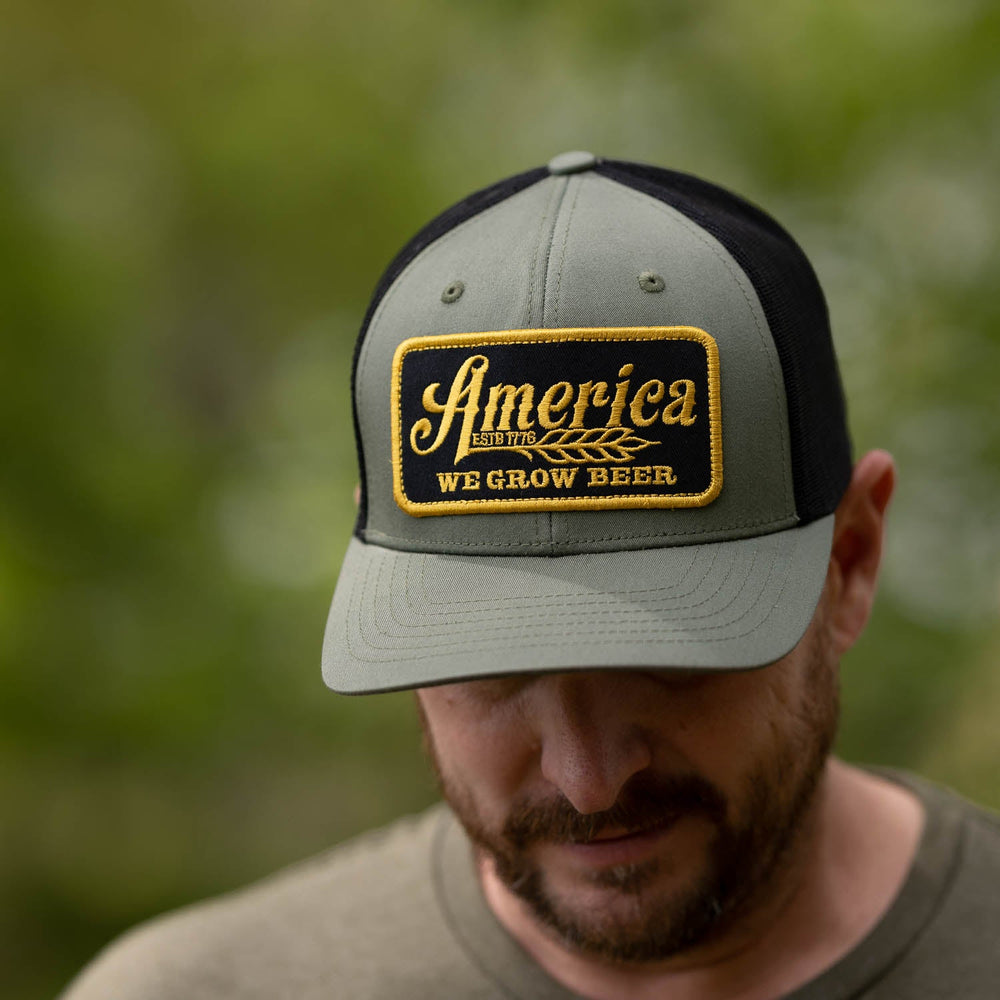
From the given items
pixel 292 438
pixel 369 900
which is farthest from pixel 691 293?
pixel 292 438

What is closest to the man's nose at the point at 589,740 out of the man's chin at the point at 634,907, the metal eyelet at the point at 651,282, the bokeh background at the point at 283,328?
the man's chin at the point at 634,907

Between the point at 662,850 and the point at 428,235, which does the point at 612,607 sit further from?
the point at 428,235

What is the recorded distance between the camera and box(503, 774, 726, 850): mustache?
3.50 ft

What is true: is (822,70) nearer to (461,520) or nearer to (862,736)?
(862,736)

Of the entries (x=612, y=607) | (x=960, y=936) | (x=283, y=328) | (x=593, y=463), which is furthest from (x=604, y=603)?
(x=283, y=328)

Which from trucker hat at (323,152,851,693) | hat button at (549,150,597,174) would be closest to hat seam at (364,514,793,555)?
trucker hat at (323,152,851,693)

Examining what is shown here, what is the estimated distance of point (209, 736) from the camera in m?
3.43

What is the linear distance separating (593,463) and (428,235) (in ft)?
1.13

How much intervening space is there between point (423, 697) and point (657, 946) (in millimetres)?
334

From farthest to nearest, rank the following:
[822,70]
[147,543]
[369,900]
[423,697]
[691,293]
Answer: [147,543]
[822,70]
[369,900]
[423,697]
[691,293]

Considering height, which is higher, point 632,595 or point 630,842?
point 632,595

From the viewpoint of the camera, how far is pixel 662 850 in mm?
1092

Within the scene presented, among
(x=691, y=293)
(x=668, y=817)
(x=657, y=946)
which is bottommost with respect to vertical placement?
(x=657, y=946)

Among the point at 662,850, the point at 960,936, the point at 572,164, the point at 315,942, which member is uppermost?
the point at 572,164
